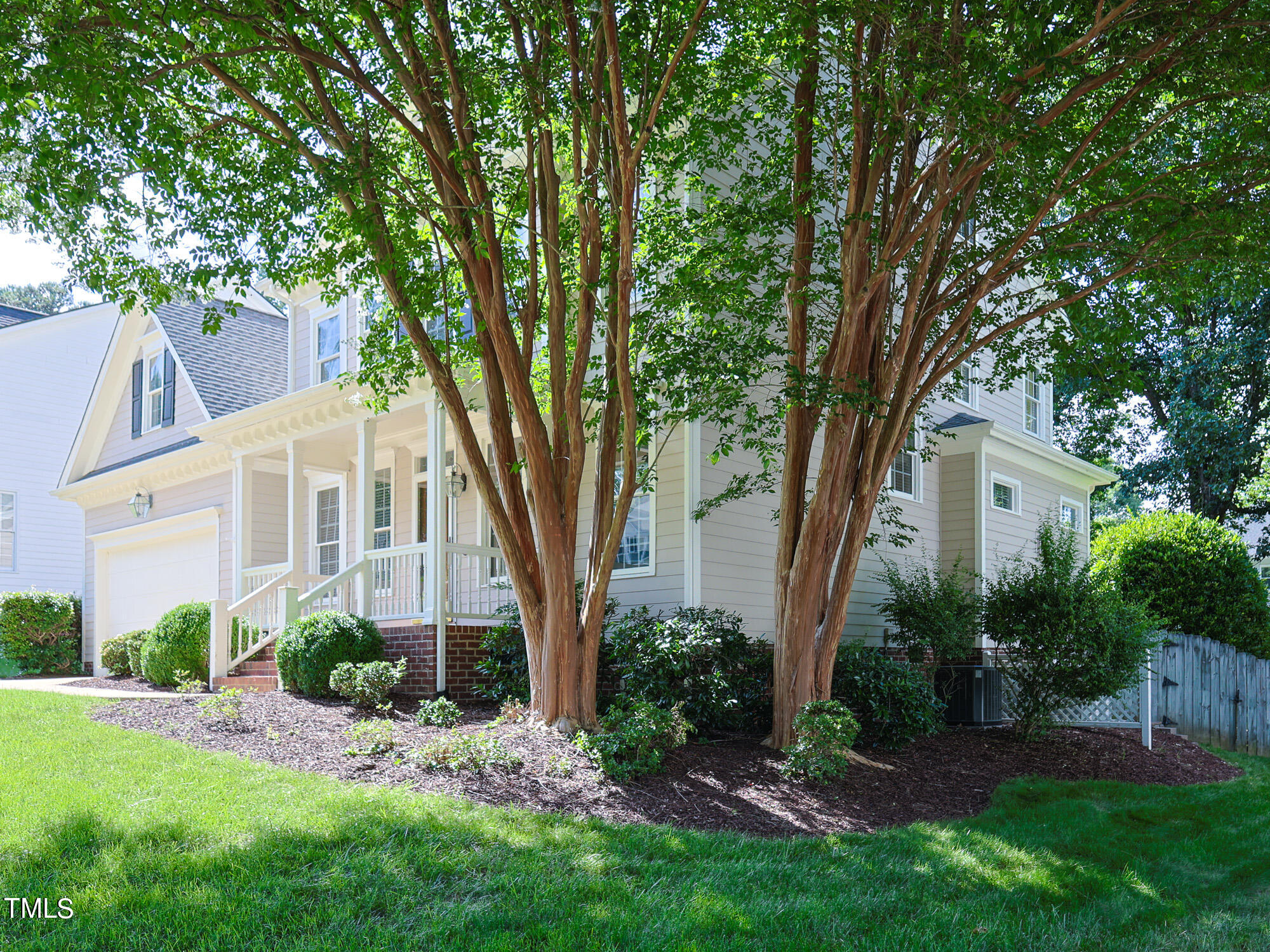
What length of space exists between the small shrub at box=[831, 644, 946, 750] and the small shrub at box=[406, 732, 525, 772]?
3858 millimetres

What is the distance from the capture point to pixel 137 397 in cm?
1988

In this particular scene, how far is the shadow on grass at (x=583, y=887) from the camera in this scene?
432cm

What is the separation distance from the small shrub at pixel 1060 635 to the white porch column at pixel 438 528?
6.15 m

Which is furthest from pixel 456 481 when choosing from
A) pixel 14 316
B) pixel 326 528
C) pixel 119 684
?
pixel 14 316

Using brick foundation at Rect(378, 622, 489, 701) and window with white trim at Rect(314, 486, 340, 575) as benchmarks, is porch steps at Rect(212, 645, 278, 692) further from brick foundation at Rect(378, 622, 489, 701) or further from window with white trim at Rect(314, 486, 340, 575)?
window with white trim at Rect(314, 486, 340, 575)

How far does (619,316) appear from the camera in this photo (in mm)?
7941

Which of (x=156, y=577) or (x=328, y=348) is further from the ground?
(x=328, y=348)

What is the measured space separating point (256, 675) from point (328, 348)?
5.35 metres

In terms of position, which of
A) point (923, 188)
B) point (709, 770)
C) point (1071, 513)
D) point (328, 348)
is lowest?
point (709, 770)

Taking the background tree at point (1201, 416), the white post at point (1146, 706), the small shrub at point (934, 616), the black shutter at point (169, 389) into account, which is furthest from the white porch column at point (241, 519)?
the background tree at point (1201, 416)

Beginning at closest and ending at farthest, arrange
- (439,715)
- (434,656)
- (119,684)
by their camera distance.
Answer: (439,715)
(434,656)
(119,684)

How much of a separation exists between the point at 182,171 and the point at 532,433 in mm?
3618

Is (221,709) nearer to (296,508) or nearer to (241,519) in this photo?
(296,508)

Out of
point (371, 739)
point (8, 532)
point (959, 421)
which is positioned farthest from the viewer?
point (8, 532)
